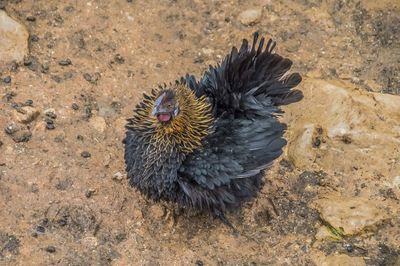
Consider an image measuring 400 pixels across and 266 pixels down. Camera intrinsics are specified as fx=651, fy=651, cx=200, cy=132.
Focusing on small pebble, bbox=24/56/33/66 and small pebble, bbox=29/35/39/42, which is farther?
small pebble, bbox=29/35/39/42

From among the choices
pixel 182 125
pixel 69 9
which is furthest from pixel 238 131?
pixel 69 9

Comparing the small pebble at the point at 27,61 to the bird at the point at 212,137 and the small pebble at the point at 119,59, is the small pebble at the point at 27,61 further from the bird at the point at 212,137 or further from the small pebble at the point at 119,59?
the bird at the point at 212,137

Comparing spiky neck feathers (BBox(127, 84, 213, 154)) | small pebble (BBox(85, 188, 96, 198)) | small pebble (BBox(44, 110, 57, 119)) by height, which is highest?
spiky neck feathers (BBox(127, 84, 213, 154))

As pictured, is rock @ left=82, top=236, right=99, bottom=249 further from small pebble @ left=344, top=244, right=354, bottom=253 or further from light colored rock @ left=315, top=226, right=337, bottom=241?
small pebble @ left=344, top=244, right=354, bottom=253

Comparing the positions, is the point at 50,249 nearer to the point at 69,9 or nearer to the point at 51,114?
the point at 51,114

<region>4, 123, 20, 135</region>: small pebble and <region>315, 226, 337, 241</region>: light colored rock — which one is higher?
<region>4, 123, 20, 135</region>: small pebble

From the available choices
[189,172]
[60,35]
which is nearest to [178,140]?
[189,172]

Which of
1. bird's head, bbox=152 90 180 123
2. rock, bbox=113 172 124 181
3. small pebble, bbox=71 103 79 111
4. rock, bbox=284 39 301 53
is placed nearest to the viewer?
bird's head, bbox=152 90 180 123

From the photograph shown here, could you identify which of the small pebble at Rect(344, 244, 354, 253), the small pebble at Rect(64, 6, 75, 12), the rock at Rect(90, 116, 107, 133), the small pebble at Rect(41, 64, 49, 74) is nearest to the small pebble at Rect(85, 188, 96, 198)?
the rock at Rect(90, 116, 107, 133)
